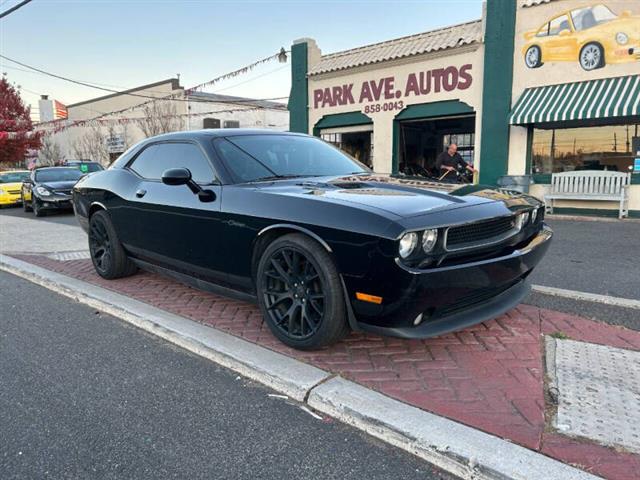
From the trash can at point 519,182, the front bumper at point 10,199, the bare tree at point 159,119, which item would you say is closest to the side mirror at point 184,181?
the trash can at point 519,182

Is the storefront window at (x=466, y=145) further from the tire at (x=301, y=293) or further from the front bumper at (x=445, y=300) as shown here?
the tire at (x=301, y=293)

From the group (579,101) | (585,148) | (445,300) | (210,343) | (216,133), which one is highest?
(579,101)

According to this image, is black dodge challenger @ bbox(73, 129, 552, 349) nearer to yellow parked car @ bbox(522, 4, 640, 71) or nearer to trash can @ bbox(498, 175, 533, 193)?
trash can @ bbox(498, 175, 533, 193)

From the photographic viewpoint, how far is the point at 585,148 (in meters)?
11.7

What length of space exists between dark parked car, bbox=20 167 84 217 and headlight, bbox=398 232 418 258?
44.1 feet

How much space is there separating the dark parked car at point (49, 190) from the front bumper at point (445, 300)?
13.2 m

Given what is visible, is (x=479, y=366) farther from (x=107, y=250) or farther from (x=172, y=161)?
(x=107, y=250)

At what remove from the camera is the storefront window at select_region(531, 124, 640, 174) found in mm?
11019

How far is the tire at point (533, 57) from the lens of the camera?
38.4ft

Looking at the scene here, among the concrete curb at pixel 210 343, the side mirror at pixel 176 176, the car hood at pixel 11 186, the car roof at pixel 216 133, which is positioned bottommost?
the concrete curb at pixel 210 343

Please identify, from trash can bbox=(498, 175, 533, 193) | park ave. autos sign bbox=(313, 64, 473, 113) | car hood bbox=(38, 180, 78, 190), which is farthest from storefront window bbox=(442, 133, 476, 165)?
car hood bbox=(38, 180, 78, 190)

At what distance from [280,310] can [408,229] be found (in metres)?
1.20

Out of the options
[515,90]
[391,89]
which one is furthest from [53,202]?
[515,90]

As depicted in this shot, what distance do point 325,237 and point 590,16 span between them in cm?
1105
